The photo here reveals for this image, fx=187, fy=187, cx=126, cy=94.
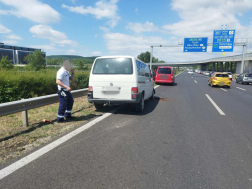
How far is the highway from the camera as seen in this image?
2.52 m

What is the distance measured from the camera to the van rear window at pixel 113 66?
6.00 metres

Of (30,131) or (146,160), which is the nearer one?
(146,160)

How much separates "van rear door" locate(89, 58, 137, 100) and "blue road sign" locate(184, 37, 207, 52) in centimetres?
2871

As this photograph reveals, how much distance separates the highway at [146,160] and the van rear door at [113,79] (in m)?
1.12

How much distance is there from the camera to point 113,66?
241 inches

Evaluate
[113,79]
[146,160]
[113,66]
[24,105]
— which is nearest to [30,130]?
[24,105]

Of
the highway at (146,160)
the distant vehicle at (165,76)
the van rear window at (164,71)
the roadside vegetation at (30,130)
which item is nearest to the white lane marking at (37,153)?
the highway at (146,160)

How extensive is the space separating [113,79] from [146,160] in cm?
327

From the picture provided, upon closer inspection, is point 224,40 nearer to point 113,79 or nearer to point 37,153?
point 113,79

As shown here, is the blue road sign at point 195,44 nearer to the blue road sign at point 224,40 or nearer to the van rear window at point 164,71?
the blue road sign at point 224,40

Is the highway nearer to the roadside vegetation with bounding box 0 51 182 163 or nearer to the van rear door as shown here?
the roadside vegetation with bounding box 0 51 182 163

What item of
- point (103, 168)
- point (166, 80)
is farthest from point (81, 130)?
point (166, 80)

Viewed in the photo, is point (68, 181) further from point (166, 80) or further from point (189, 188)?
point (166, 80)

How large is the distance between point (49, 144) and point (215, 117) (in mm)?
5131
